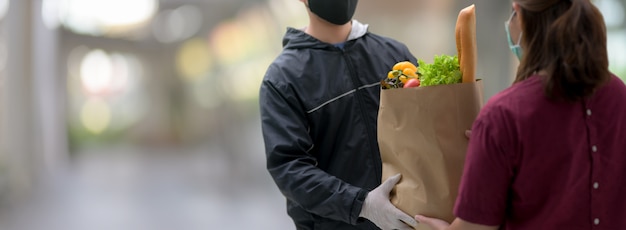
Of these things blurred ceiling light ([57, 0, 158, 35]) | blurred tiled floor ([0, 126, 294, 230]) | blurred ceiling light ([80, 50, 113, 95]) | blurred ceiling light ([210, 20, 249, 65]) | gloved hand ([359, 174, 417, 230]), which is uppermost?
blurred ceiling light ([57, 0, 158, 35])

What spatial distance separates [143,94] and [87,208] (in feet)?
2.88

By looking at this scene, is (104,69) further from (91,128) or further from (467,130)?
(467,130)

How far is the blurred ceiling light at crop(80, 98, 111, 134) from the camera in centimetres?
519

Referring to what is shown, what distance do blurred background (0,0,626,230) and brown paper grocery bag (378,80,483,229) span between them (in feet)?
9.50

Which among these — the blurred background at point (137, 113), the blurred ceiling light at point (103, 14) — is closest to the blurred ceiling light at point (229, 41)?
the blurred background at point (137, 113)

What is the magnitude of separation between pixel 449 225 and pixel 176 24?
3883 millimetres

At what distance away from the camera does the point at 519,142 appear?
132 cm

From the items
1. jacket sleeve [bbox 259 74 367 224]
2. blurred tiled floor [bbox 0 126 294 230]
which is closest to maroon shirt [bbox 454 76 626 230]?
jacket sleeve [bbox 259 74 367 224]

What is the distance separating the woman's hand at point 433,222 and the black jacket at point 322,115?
13.5 inches

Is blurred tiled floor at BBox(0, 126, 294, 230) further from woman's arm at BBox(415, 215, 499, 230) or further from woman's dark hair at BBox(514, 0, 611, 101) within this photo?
woman's dark hair at BBox(514, 0, 611, 101)

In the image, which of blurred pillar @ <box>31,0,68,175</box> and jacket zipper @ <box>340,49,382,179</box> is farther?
blurred pillar @ <box>31,0,68,175</box>

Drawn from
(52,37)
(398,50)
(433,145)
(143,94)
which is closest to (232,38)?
(143,94)

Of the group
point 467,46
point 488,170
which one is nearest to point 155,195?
point 467,46

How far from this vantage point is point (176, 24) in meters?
5.10
